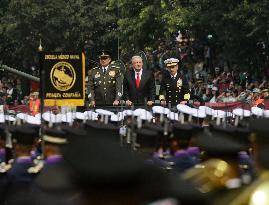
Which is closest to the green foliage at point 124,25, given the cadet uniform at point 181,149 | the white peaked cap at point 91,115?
the white peaked cap at point 91,115

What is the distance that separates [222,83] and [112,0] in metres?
6.74

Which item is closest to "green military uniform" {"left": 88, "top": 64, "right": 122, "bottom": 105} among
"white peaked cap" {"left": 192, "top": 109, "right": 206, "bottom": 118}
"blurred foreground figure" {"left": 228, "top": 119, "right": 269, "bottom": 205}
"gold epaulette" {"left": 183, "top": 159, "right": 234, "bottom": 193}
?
"white peaked cap" {"left": 192, "top": 109, "right": 206, "bottom": 118}

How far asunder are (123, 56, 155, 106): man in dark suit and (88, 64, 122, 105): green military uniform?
569 millimetres

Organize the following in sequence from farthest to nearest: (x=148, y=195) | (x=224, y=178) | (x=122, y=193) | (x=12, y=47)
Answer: (x=12, y=47) → (x=224, y=178) → (x=148, y=195) → (x=122, y=193)

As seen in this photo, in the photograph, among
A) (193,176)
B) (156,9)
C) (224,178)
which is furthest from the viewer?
(156,9)

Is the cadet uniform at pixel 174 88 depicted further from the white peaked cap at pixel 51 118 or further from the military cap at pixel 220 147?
the military cap at pixel 220 147

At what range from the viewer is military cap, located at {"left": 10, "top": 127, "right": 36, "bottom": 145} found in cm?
932

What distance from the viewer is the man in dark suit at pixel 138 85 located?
18062mm

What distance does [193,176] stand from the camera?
236 inches

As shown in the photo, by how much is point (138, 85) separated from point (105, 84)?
100 cm

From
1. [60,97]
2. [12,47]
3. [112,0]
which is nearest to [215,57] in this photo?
[112,0]

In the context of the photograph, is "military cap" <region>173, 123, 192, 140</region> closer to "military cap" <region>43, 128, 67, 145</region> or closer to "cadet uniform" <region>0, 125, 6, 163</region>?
"military cap" <region>43, 128, 67, 145</region>

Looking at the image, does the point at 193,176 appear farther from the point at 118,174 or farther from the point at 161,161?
the point at 161,161

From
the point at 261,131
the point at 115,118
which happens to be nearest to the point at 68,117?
the point at 115,118
